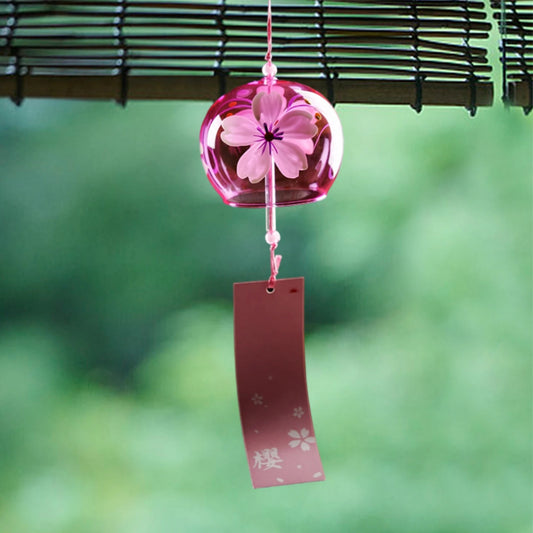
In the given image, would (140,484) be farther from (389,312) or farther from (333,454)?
(389,312)

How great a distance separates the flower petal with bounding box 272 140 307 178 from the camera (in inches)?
24.7

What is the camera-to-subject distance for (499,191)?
5.57ft

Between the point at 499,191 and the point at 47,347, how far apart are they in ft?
3.77

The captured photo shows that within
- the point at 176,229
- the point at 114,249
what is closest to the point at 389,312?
the point at 176,229

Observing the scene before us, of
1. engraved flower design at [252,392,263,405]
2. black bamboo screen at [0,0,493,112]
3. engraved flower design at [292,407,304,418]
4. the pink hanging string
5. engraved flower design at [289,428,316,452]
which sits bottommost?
engraved flower design at [289,428,316,452]

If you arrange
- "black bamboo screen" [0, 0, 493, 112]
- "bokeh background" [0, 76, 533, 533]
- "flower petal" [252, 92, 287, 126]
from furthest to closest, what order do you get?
"bokeh background" [0, 76, 533, 533], "black bamboo screen" [0, 0, 493, 112], "flower petal" [252, 92, 287, 126]

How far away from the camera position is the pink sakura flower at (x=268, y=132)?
2.06 ft

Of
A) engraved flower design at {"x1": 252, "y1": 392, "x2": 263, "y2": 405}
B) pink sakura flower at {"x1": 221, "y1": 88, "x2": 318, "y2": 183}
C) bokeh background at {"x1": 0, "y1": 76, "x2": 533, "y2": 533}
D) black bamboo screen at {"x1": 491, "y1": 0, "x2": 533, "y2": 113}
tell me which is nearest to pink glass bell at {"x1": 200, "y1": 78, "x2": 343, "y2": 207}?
pink sakura flower at {"x1": 221, "y1": 88, "x2": 318, "y2": 183}

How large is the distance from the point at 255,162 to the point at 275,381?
0.20 meters

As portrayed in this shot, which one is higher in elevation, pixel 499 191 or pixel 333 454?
pixel 499 191

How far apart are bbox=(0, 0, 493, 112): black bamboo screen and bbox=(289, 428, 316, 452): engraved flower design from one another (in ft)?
1.30

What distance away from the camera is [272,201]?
638mm

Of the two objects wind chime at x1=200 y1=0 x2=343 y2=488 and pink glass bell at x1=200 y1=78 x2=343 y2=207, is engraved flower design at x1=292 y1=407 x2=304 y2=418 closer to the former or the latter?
wind chime at x1=200 y1=0 x2=343 y2=488

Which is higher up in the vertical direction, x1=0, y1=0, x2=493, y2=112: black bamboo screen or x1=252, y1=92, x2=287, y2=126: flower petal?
x1=0, y1=0, x2=493, y2=112: black bamboo screen
